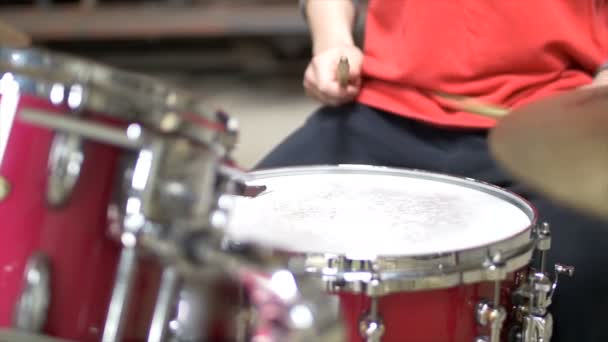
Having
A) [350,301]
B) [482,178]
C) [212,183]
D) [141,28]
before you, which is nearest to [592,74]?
[482,178]

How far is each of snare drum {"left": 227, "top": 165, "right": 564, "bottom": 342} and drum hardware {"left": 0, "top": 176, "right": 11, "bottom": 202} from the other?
0.15 meters

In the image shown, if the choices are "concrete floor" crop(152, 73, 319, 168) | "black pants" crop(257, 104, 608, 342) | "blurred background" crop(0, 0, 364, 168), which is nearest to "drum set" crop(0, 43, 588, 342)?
"black pants" crop(257, 104, 608, 342)

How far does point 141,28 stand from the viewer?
7.64 feet

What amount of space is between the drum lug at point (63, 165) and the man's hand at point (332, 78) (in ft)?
1.60

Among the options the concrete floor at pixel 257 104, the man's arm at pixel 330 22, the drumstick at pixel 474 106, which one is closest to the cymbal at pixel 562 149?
the drumstick at pixel 474 106

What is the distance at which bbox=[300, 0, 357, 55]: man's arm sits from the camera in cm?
102

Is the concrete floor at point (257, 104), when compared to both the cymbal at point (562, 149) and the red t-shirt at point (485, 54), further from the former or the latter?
the cymbal at point (562, 149)

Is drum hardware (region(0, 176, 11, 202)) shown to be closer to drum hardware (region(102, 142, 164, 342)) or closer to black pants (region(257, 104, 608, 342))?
drum hardware (region(102, 142, 164, 342))

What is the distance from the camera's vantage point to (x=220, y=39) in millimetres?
2721

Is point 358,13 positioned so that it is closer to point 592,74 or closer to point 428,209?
point 592,74

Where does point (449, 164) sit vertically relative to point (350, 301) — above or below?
above

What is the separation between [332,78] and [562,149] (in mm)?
422

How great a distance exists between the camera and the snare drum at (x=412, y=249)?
0.57 m

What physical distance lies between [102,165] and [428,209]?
1.12ft
